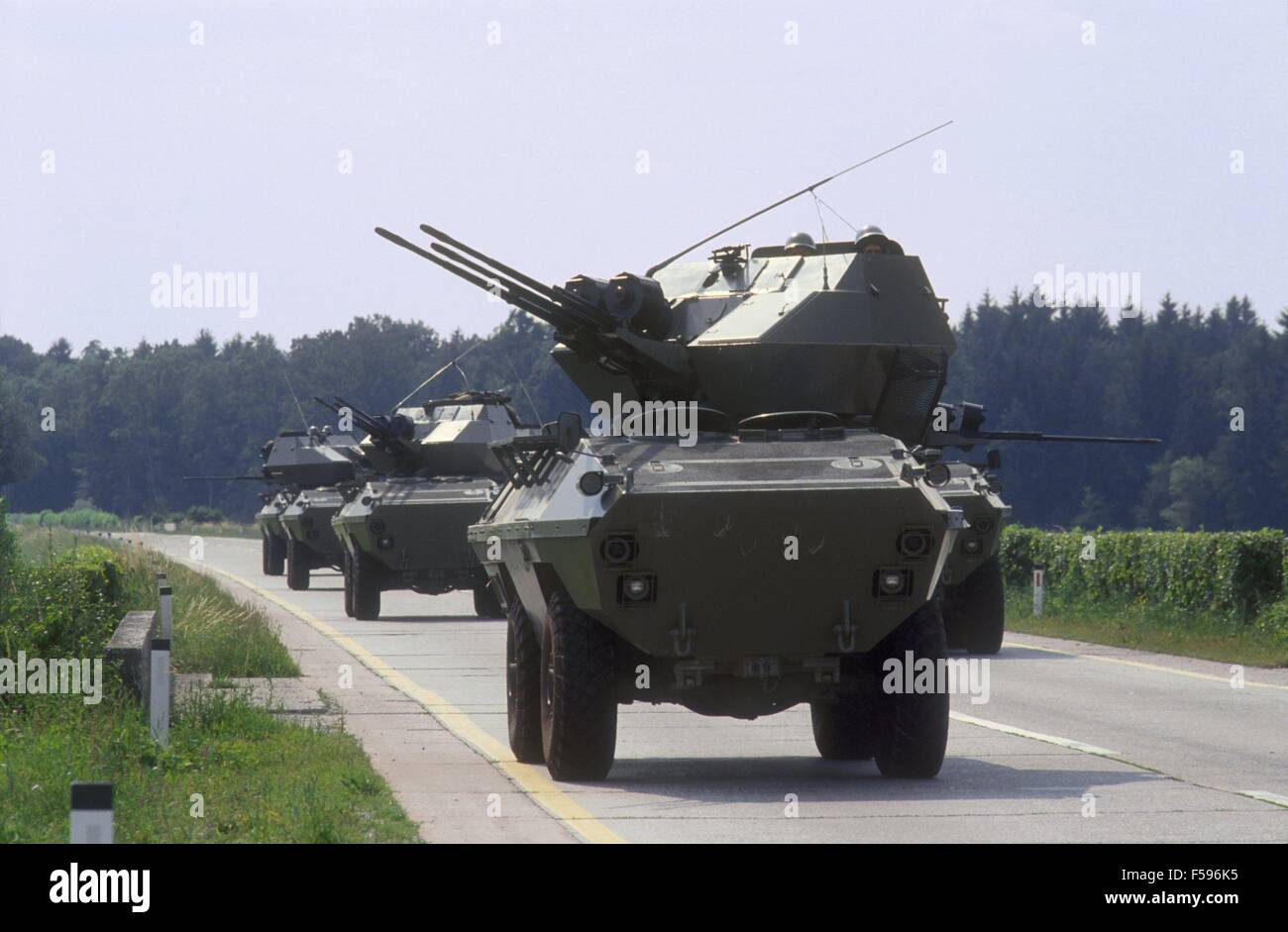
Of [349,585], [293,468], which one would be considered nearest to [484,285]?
[349,585]

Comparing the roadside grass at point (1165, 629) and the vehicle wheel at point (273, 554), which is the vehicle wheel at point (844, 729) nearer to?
the roadside grass at point (1165, 629)

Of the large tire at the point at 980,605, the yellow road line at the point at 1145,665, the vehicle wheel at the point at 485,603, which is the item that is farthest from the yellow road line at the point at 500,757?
the yellow road line at the point at 1145,665

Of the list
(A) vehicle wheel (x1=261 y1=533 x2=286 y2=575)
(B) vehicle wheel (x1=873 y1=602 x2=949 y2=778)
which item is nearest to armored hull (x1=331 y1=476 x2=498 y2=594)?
(A) vehicle wheel (x1=261 y1=533 x2=286 y2=575)

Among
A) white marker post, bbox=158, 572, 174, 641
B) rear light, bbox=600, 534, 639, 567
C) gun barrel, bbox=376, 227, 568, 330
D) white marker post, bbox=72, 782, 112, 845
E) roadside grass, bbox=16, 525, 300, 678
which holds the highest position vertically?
gun barrel, bbox=376, 227, 568, 330

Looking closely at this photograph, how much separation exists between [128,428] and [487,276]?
121 metres

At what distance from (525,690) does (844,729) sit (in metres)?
1.96

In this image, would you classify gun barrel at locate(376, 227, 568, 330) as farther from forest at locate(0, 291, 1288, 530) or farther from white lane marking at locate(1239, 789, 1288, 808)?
forest at locate(0, 291, 1288, 530)

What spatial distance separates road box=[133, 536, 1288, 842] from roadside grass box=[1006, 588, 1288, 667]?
151cm

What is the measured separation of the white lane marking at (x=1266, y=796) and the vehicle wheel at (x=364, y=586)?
1948cm

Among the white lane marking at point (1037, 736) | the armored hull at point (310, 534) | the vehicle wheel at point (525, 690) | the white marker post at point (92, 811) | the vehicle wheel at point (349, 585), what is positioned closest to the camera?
the white marker post at point (92, 811)

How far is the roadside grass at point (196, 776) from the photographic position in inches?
389

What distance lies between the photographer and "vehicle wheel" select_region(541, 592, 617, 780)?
1178 cm

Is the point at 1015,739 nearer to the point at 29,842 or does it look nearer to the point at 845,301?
the point at 845,301
